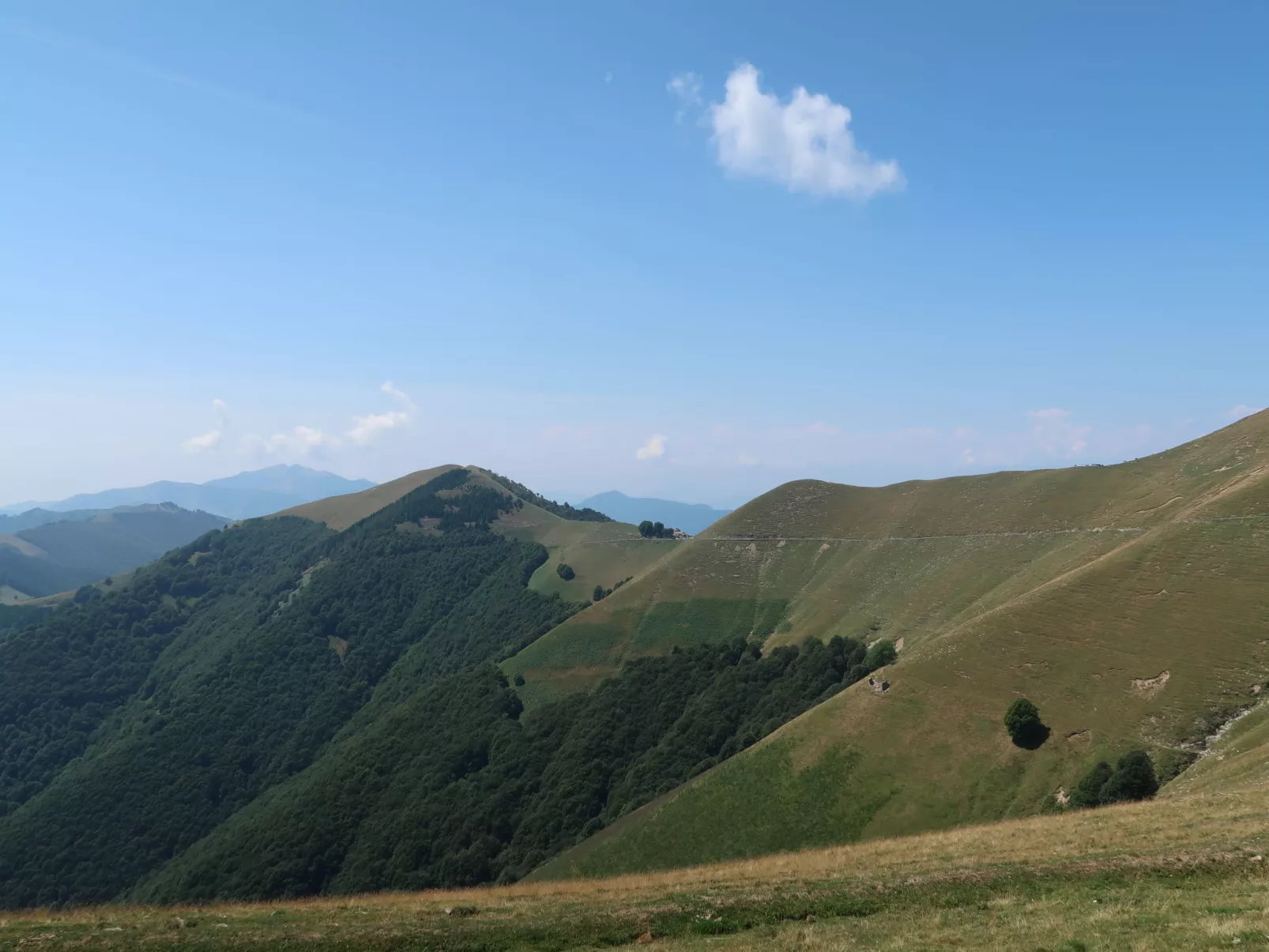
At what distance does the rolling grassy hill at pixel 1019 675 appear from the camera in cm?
4853

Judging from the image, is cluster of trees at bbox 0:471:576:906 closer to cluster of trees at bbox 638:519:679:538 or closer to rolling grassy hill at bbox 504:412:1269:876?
cluster of trees at bbox 638:519:679:538

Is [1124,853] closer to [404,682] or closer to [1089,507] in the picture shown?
[1089,507]

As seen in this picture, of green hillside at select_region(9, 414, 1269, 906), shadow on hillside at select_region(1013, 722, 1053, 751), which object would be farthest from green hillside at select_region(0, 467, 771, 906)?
shadow on hillside at select_region(1013, 722, 1053, 751)

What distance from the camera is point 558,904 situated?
74.9ft

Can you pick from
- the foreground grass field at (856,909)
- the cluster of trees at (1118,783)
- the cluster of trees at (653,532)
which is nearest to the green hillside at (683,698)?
the cluster of trees at (1118,783)

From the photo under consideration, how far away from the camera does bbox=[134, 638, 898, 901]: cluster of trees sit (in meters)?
81.5

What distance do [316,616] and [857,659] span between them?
15678cm

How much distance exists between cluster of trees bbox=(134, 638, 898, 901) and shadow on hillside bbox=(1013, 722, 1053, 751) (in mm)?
27469

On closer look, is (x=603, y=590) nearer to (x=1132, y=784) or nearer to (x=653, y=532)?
(x=653, y=532)

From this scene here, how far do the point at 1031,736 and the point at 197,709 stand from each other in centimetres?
16511

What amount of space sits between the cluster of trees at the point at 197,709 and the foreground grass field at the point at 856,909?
94.7 meters

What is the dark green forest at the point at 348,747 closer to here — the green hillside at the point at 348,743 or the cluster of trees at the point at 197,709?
the green hillside at the point at 348,743

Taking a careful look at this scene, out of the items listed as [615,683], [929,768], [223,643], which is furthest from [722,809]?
[223,643]

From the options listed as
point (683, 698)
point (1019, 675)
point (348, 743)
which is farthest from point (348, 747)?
point (1019, 675)
